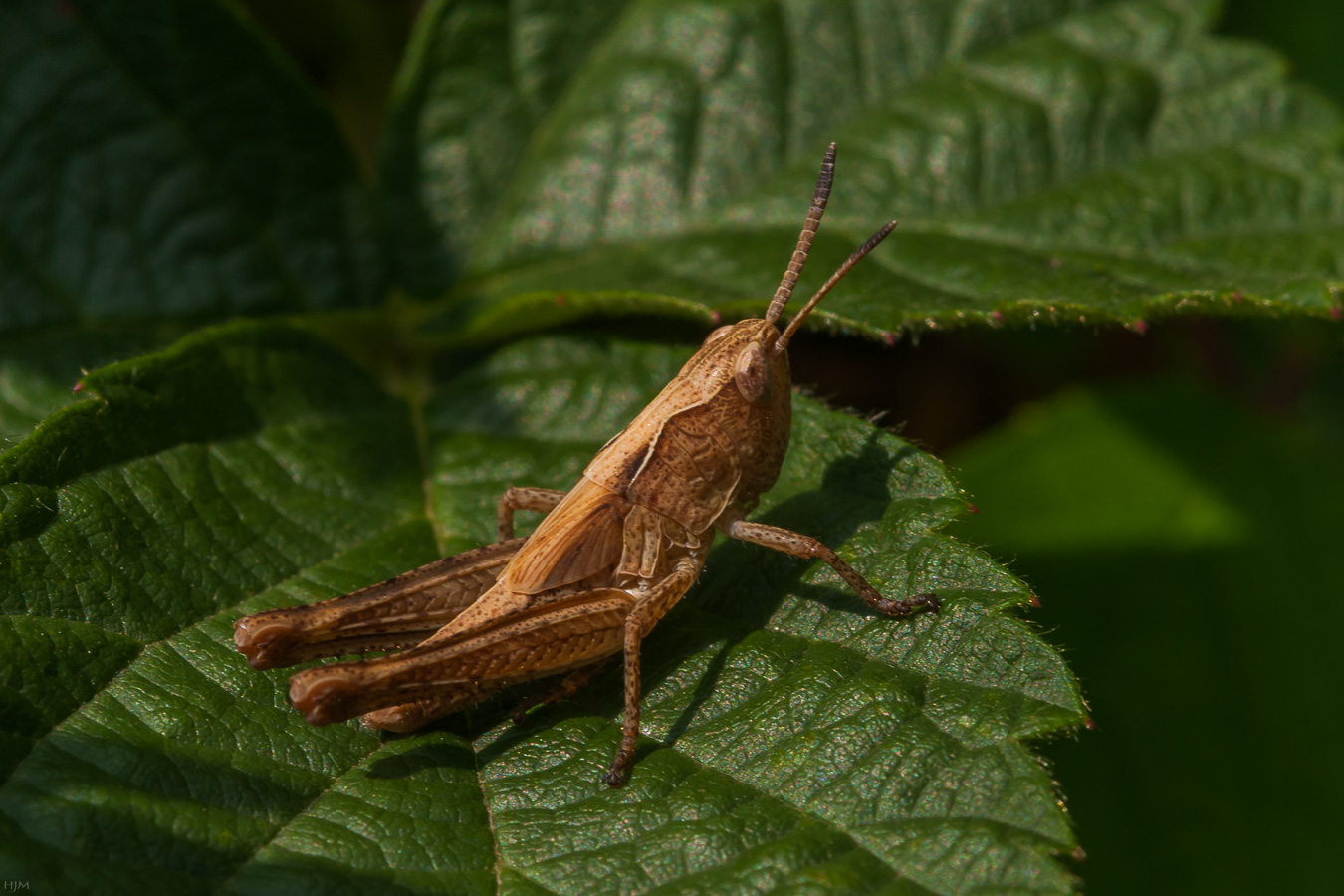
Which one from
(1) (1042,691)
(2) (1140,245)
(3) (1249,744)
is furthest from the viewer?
(3) (1249,744)

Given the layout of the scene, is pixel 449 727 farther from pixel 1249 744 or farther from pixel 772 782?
pixel 1249 744

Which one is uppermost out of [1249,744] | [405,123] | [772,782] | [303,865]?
[405,123]

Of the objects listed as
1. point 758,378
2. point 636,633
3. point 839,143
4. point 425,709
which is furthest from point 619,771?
point 839,143

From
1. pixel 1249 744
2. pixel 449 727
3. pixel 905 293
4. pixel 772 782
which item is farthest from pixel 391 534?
pixel 1249 744

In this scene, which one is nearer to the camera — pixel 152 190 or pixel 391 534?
pixel 391 534

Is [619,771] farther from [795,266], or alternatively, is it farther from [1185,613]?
[1185,613]

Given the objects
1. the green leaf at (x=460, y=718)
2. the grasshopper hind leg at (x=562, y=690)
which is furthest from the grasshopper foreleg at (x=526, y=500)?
the grasshopper hind leg at (x=562, y=690)

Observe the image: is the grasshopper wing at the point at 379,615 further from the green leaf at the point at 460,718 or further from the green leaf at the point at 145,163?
the green leaf at the point at 145,163
